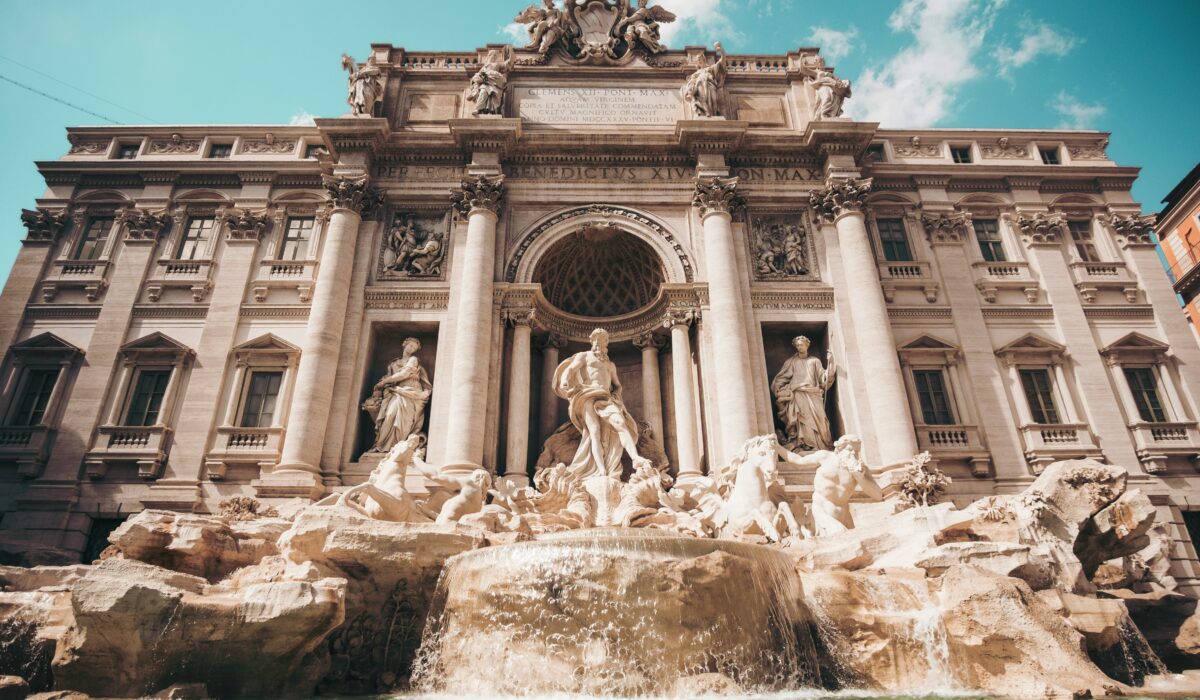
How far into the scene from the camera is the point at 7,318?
730 inches

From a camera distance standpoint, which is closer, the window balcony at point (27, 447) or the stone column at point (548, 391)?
the window balcony at point (27, 447)

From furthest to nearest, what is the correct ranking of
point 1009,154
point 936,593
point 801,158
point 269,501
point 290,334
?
point 1009,154, point 801,158, point 290,334, point 269,501, point 936,593

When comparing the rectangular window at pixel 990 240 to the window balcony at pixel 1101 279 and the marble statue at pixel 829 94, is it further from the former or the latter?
the marble statue at pixel 829 94

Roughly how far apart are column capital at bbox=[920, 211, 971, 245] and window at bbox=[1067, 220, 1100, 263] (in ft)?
11.6

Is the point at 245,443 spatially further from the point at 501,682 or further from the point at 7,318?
the point at 501,682

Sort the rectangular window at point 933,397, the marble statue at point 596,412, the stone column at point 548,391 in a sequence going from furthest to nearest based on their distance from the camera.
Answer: the stone column at point 548,391 → the rectangular window at point 933,397 → the marble statue at point 596,412

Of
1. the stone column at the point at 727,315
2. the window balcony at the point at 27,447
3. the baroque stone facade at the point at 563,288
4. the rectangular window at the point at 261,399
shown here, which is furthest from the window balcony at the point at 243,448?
the stone column at the point at 727,315

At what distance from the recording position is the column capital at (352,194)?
18.9 meters

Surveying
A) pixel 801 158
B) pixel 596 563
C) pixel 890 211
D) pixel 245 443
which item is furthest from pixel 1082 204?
pixel 245 443

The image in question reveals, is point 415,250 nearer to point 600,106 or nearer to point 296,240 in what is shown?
point 296,240

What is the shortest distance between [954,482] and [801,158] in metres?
10.7

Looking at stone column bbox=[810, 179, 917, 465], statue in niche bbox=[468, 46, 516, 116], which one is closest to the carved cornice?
stone column bbox=[810, 179, 917, 465]

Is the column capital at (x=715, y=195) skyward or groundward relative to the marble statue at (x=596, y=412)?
skyward

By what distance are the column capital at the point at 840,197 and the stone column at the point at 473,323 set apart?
977cm
